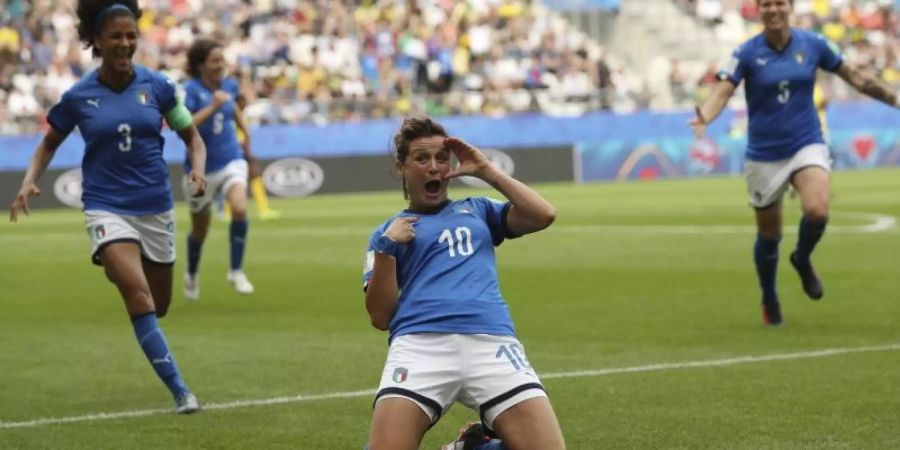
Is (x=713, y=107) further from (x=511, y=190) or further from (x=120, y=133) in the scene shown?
(x=511, y=190)

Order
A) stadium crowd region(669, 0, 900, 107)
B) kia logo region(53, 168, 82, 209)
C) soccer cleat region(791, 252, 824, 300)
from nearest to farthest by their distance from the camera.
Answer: soccer cleat region(791, 252, 824, 300), kia logo region(53, 168, 82, 209), stadium crowd region(669, 0, 900, 107)

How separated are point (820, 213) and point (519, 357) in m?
6.59

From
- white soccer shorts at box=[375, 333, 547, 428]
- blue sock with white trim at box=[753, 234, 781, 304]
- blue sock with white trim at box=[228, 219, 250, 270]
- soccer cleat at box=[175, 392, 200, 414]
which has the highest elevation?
white soccer shorts at box=[375, 333, 547, 428]

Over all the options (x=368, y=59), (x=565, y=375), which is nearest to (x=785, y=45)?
(x=565, y=375)

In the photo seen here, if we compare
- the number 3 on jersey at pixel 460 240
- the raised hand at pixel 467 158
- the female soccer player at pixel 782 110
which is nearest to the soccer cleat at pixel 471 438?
the number 3 on jersey at pixel 460 240

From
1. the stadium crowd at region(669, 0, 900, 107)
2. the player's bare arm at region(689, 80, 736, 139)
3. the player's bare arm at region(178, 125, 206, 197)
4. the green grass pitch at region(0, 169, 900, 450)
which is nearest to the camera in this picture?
the green grass pitch at region(0, 169, 900, 450)

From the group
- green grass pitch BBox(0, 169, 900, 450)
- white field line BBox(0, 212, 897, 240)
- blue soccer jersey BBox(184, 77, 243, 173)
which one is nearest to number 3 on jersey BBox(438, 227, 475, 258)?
green grass pitch BBox(0, 169, 900, 450)

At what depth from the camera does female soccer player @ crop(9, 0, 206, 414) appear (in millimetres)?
9805

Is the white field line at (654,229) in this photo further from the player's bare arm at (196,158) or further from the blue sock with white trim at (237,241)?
the player's bare arm at (196,158)

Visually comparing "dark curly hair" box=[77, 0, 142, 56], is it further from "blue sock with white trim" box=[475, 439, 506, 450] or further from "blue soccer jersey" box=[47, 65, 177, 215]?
"blue sock with white trim" box=[475, 439, 506, 450]

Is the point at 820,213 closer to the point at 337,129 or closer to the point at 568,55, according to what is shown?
the point at 337,129

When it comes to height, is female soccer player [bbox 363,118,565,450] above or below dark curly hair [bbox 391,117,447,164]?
below

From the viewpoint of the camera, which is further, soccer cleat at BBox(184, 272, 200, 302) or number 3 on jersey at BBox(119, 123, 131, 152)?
soccer cleat at BBox(184, 272, 200, 302)

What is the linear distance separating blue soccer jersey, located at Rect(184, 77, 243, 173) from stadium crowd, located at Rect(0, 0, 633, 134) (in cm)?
1934
